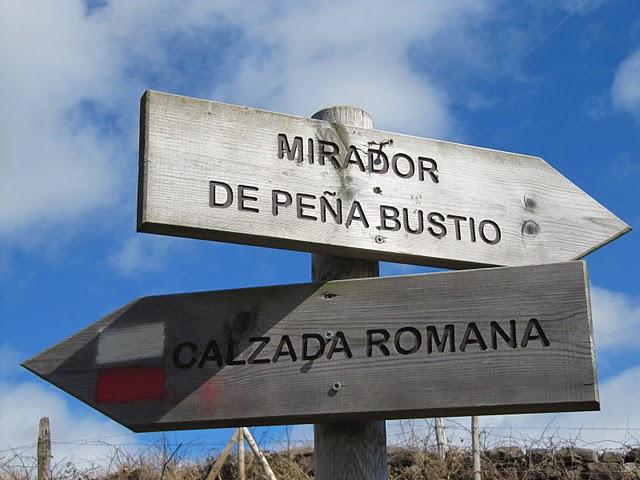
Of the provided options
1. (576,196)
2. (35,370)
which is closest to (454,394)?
(576,196)

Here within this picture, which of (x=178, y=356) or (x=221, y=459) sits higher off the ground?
(x=178, y=356)

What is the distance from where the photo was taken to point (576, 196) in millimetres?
3129

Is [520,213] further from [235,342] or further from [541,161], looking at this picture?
[235,342]

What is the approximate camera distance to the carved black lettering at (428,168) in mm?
2961

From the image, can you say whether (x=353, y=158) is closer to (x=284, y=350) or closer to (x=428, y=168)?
(x=428, y=168)

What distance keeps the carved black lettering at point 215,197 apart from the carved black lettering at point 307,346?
1.57ft

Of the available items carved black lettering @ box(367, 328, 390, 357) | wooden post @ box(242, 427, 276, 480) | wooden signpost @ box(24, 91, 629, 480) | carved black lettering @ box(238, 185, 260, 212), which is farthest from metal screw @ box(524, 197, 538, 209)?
wooden post @ box(242, 427, 276, 480)

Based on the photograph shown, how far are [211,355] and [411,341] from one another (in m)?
0.63

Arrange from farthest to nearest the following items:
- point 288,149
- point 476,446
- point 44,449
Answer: point 44,449 < point 476,446 < point 288,149

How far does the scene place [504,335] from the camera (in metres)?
2.63

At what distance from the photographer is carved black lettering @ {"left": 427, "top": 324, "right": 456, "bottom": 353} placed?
2.65 metres

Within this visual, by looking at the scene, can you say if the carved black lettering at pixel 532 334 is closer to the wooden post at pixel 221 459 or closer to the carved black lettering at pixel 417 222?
the carved black lettering at pixel 417 222

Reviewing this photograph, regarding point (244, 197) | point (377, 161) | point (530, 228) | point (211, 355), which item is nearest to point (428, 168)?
point (377, 161)

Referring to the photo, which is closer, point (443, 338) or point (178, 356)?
point (443, 338)
